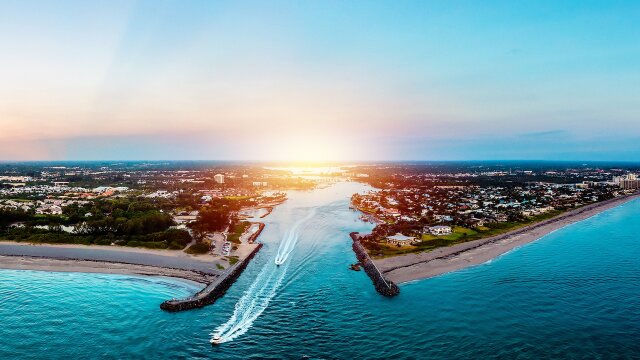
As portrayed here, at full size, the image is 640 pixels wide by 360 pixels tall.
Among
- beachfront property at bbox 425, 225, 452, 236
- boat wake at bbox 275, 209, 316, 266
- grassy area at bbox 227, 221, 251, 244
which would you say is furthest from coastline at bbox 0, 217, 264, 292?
beachfront property at bbox 425, 225, 452, 236

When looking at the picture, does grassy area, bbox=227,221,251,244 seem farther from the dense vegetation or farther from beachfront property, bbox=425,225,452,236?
beachfront property, bbox=425,225,452,236

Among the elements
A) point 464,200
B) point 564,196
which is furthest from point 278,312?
point 564,196

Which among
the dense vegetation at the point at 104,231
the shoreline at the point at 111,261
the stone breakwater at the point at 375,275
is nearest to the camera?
the stone breakwater at the point at 375,275

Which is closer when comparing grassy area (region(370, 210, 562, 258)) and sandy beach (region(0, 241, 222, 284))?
sandy beach (region(0, 241, 222, 284))

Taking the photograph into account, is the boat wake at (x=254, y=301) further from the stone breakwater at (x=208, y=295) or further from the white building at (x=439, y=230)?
the white building at (x=439, y=230)

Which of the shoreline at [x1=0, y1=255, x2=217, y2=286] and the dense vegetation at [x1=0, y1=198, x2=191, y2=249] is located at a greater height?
the dense vegetation at [x1=0, y1=198, x2=191, y2=249]

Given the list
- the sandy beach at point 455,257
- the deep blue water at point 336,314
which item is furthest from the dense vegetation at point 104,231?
the sandy beach at point 455,257

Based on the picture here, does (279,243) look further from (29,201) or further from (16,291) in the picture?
(29,201)
